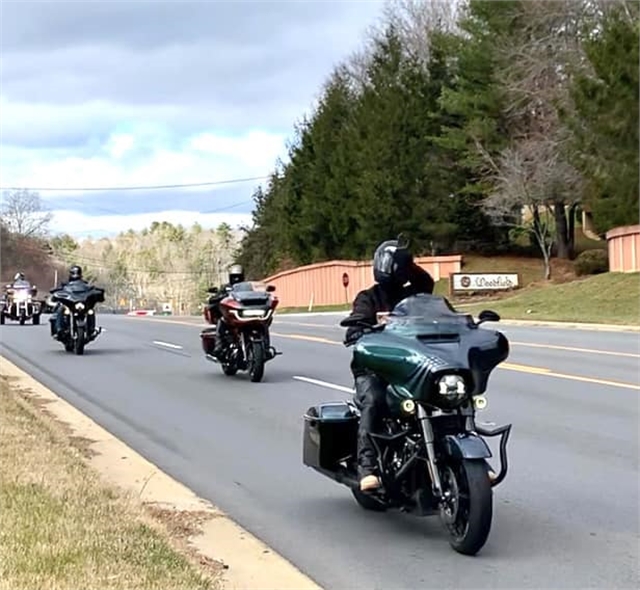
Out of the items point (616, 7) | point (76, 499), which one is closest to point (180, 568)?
point (76, 499)

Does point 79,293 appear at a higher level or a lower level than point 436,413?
higher

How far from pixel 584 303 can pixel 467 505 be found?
26974 mm

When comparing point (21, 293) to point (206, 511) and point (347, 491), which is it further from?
point (206, 511)

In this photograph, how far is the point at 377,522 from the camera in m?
7.68

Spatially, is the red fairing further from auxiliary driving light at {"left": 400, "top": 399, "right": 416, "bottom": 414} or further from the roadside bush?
the roadside bush

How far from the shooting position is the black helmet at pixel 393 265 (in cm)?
749

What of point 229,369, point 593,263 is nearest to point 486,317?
point 229,369

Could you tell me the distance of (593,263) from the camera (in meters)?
43.0

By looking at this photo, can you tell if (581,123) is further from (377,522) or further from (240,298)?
(377,522)

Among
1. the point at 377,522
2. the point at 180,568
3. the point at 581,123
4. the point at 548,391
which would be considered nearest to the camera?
the point at 180,568

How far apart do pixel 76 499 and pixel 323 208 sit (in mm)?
49497

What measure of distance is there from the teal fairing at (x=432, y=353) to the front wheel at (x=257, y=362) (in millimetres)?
9042

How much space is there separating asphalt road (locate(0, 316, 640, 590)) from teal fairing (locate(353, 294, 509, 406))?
3.34 ft

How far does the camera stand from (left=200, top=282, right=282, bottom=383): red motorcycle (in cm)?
1581
